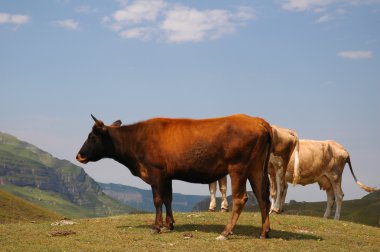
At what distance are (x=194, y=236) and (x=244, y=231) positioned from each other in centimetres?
233

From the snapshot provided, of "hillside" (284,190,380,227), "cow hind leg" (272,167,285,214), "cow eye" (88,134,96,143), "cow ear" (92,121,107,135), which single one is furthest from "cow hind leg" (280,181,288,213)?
"hillside" (284,190,380,227)

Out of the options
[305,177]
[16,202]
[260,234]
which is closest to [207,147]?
[260,234]

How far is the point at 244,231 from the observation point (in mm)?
18703

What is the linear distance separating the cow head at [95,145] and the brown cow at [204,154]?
0.47 meters

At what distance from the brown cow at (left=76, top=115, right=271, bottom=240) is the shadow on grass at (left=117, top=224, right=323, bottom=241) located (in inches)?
32.4

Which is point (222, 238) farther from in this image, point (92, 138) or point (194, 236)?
point (92, 138)

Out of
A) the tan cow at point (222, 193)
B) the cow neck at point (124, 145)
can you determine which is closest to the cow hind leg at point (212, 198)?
the tan cow at point (222, 193)

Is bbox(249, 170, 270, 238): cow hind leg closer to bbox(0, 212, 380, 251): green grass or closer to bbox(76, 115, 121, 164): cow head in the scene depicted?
bbox(0, 212, 380, 251): green grass

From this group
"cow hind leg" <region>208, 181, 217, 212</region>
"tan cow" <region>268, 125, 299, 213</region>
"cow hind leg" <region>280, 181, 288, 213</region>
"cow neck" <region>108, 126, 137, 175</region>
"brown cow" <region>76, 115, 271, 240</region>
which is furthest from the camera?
"cow hind leg" <region>208, 181, 217, 212</region>

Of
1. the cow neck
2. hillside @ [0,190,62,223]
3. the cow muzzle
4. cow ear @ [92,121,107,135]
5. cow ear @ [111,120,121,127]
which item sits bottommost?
hillside @ [0,190,62,223]

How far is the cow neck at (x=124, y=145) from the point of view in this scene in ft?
62.1

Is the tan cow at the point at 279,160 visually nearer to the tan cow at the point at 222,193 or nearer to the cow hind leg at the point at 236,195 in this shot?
the tan cow at the point at 222,193

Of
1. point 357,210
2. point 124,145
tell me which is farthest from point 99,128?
point 357,210

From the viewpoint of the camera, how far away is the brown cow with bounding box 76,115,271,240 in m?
16.5
